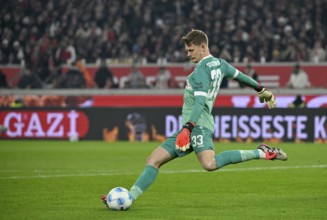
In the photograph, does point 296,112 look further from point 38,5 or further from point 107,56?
point 38,5

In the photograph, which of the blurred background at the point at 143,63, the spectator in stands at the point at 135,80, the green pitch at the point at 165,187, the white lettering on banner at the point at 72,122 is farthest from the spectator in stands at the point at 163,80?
the green pitch at the point at 165,187

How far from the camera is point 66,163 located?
18438mm

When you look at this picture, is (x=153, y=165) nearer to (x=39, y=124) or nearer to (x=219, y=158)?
(x=219, y=158)

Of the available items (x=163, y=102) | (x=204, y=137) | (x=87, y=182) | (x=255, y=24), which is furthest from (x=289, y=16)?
(x=204, y=137)

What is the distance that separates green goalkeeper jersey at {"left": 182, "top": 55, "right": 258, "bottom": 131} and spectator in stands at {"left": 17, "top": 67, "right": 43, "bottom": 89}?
20.2 meters

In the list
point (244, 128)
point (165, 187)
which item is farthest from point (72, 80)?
point (165, 187)

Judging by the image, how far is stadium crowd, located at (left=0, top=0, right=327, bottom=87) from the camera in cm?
3000

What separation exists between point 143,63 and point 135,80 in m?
2.35

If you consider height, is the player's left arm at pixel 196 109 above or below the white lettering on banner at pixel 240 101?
above

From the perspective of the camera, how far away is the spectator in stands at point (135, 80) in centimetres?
2883

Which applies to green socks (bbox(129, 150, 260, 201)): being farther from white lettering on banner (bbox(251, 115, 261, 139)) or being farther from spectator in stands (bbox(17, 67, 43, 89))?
spectator in stands (bbox(17, 67, 43, 89))

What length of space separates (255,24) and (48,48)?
8.17 m

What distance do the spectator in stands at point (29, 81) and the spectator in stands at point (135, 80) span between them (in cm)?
→ 336

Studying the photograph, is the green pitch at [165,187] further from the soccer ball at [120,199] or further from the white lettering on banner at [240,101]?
the white lettering on banner at [240,101]
